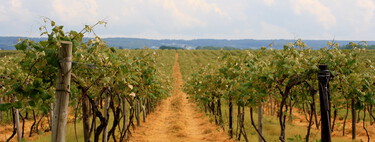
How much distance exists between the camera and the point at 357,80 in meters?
6.11

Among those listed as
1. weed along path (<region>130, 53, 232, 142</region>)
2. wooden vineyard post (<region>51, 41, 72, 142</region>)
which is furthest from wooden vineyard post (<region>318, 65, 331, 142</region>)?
weed along path (<region>130, 53, 232, 142</region>)

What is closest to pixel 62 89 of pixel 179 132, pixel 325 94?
pixel 325 94

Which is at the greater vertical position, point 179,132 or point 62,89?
point 62,89

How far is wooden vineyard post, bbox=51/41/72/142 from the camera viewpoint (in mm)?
3992

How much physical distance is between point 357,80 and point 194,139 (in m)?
7.98

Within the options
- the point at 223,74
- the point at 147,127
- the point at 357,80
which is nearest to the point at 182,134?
the point at 147,127

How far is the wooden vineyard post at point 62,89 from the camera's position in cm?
399

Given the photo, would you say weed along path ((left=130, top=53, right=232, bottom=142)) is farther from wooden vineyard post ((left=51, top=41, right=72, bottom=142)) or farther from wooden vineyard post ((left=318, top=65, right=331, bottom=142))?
wooden vineyard post ((left=51, top=41, right=72, bottom=142))

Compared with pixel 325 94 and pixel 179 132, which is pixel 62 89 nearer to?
pixel 325 94

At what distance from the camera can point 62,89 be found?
4.05 meters

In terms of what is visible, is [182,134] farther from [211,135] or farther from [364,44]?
[364,44]

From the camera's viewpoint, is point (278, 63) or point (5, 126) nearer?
point (278, 63)

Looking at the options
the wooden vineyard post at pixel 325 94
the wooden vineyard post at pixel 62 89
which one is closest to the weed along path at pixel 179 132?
the wooden vineyard post at pixel 325 94

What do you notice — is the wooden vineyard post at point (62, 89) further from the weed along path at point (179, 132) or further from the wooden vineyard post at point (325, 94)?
the weed along path at point (179, 132)
